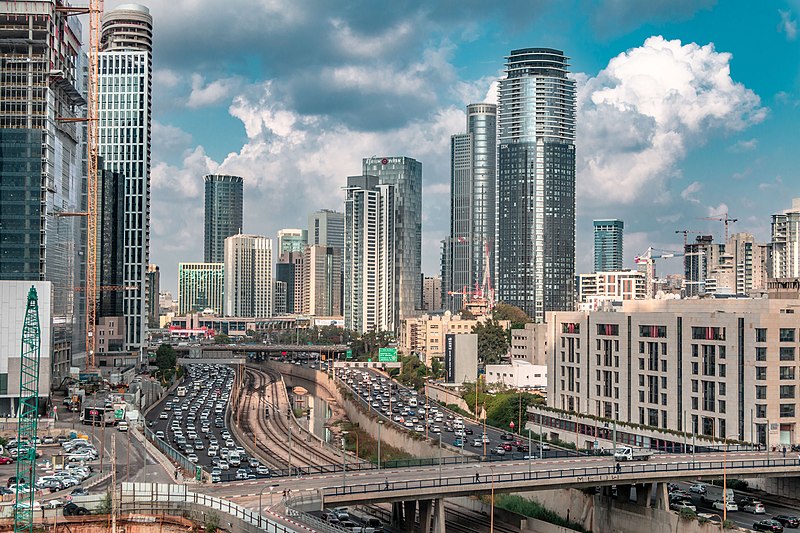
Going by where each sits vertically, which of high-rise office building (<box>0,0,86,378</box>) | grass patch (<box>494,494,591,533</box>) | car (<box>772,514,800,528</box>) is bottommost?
grass patch (<box>494,494,591,533</box>)

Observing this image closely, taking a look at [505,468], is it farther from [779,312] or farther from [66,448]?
[66,448]

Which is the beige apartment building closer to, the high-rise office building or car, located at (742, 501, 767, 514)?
car, located at (742, 501, 767, 514)

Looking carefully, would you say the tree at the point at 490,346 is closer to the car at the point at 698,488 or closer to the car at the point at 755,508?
the car at the point at 698,488

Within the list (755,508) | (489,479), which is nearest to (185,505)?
(489,479)

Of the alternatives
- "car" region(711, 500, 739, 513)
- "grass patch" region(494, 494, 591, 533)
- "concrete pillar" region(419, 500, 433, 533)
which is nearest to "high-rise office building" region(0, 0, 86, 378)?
"grass patch" region(494, 494, 591, 533)

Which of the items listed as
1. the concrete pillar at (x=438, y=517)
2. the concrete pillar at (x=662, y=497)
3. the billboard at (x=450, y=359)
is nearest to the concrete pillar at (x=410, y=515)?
the concrete pillar at (x=438, y=517)
